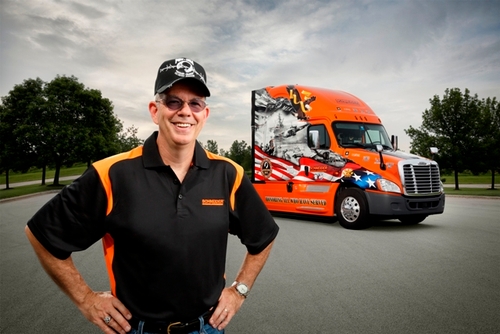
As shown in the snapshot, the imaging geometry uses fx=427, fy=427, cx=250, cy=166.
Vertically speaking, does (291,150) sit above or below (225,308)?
above

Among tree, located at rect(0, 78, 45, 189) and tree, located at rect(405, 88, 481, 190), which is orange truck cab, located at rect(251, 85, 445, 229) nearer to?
tree, located at rect(405, 88, 481, 190)

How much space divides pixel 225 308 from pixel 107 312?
1.94 ft

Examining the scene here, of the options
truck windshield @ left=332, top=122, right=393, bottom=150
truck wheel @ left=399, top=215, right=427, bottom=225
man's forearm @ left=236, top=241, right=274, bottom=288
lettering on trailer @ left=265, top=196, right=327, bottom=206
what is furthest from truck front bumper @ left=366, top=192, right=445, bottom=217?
man's forearm @ left=236, top=241, right=274, bottom=288

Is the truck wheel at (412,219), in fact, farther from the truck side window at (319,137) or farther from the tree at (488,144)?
the tree at (488,144)

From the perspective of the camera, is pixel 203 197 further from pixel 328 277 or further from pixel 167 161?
pixel 328 277

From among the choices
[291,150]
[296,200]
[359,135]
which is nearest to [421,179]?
[359,135]

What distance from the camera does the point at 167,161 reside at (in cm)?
229

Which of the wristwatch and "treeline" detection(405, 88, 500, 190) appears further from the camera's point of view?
"treeline" detection(405, 88, 500, 190)

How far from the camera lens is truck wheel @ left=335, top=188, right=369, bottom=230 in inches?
408

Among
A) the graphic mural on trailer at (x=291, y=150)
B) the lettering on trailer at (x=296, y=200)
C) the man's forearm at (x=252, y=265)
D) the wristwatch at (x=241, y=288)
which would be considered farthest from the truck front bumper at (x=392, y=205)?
the wristwatch at (x=241, y=288)

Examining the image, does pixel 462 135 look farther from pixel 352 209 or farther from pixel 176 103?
pixel 176 103

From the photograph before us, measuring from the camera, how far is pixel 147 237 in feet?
6.57

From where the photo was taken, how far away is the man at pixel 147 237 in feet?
6.62

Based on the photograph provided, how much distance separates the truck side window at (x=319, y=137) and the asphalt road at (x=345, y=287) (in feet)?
9.58
